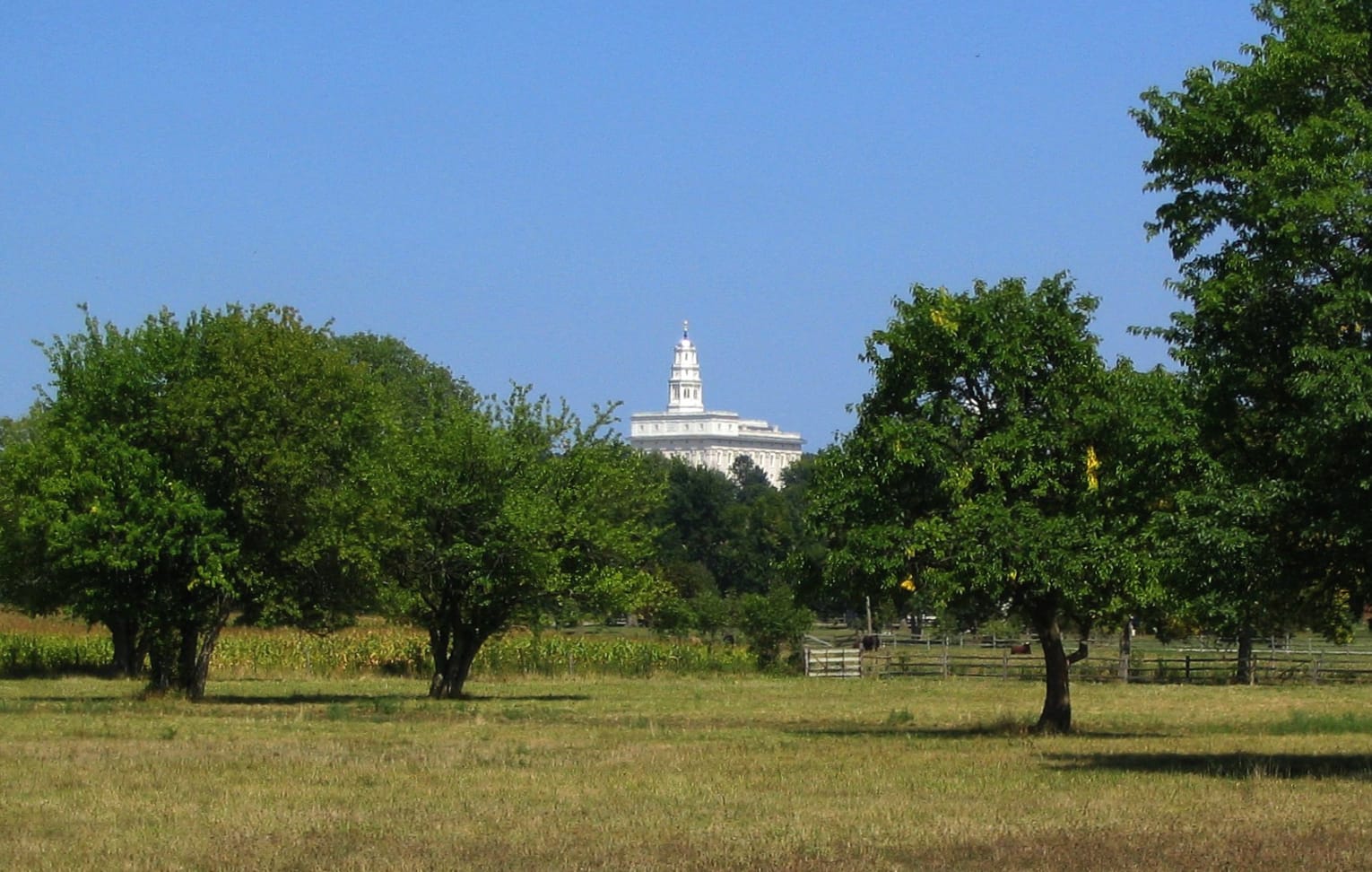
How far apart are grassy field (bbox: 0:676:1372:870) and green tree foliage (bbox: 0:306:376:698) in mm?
3111

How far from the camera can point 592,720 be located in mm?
33438

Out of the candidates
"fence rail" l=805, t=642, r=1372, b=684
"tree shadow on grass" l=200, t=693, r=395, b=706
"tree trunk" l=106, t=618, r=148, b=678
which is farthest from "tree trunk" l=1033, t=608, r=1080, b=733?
"tree trunk" l=106, t=618, r=148, b=678

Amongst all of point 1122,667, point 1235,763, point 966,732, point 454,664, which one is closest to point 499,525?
point 454,664

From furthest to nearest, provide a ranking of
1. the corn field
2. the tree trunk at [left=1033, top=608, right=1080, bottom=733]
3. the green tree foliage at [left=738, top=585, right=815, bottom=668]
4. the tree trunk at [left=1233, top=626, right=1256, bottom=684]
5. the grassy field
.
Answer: the green tree foliage at [left=738, top=585, right=815, bottom=668], the corn field, the tree trunk at [left=1233, top=626, right=1256, bottom=684], the tree trunk at [left=1033, top=608, right=1080, bottom=733], the grassy field

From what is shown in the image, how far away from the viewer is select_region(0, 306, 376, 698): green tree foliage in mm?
37375

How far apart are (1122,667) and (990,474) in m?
32.9

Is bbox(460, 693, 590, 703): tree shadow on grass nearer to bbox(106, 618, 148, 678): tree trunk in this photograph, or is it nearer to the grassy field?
the grassy field

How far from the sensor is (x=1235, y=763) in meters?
23.1

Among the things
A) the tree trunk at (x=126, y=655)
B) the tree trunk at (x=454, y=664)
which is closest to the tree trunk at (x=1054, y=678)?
the tree trunk at (x=454, y=664)

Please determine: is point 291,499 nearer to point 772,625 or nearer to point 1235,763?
point 1235,763

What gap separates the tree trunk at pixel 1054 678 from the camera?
30000 millimetres

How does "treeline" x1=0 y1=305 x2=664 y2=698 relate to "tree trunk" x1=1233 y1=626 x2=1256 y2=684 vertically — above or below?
above

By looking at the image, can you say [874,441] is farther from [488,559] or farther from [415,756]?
[488,559]

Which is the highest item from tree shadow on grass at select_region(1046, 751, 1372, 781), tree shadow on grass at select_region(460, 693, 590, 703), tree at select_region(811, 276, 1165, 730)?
tree at select_region(811, 276, 1165, 730)
